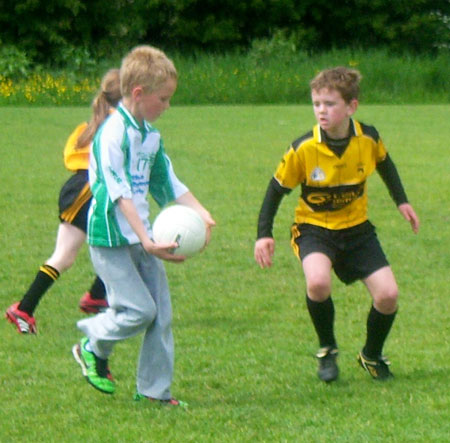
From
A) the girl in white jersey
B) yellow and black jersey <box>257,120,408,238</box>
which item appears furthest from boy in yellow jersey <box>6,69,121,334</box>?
the girl in white jersey

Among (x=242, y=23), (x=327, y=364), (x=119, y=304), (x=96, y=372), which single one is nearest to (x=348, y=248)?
(x=327, y=364)

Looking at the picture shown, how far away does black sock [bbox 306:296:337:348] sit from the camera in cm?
555

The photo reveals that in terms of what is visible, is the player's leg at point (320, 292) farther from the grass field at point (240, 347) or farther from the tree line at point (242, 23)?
the tree line at point (242, 23)

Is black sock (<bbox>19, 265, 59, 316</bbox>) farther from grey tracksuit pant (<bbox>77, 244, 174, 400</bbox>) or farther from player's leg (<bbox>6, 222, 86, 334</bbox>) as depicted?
grey tracksuit pant (<bbox>77, 244, 174, 400</bbox>)

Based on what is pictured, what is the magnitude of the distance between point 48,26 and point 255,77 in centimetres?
1258

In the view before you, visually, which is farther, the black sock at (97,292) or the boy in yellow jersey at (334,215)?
the black sock at (97,292)

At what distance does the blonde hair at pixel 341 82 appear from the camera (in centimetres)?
538

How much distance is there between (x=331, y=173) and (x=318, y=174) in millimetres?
63

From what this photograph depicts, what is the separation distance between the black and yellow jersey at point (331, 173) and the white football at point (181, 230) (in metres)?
0.67

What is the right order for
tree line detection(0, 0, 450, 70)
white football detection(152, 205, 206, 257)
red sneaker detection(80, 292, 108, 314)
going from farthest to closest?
tree line detection(0, 0, 450, 70), red sneaker detection(80, 292, 108, 314), white football detection(152, 205, 206, 257)

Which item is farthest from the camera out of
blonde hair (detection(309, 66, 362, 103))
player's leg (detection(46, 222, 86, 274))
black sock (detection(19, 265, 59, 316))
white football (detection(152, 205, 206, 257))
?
player's leg (detection(46, 222, 86, 274))

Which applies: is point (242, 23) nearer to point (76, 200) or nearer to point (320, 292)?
point (76, 200)

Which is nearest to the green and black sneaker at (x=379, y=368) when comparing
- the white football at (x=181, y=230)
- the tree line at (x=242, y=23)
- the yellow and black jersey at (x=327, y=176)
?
the yellow and black jersey at (x=327, y=176)

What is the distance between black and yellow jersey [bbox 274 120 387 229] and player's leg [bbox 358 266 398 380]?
0.30m
